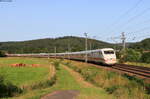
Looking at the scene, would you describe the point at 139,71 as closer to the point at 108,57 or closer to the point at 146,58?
the point at 108,57

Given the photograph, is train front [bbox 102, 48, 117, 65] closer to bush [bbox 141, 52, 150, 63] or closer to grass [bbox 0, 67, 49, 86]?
grass [bbox 0, 67, 49, 86]

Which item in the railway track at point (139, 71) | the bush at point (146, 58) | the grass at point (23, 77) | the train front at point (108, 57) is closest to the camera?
the grass at point (23, 77)

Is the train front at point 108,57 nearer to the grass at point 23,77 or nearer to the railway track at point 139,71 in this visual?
the railway track at point 139,71

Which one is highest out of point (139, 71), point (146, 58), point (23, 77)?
point (146, 58)

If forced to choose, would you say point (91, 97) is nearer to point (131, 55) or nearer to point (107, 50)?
point (107, 50)

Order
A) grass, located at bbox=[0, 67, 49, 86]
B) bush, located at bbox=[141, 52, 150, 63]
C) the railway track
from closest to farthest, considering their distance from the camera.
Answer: grass, located at bbox=[0, 67, 49, 86]
the railway track
bush, located at bbox=[141, 52, 150, 63]

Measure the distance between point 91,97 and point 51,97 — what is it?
2213 millimetres

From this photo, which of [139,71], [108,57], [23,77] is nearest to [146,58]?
[108,57]

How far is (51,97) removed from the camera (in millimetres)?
14086

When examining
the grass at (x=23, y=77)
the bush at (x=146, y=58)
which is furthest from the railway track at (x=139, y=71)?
the bush at (x=146, y=58)

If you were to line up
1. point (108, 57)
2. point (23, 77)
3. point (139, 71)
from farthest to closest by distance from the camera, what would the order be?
1. point (108, 57)
2. point (139, 71)
3. point (23, 77)

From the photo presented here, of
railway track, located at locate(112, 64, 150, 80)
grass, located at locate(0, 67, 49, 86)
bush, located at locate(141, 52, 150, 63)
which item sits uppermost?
bush, located at locate(141, 52, 150, 63)

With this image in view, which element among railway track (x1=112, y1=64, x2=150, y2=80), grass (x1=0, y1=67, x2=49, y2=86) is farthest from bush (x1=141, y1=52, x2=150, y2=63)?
grass (x1=0, y1=67, x2=49, y2=86)

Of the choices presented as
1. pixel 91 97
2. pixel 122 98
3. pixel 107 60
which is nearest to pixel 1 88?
pixel 91 97
